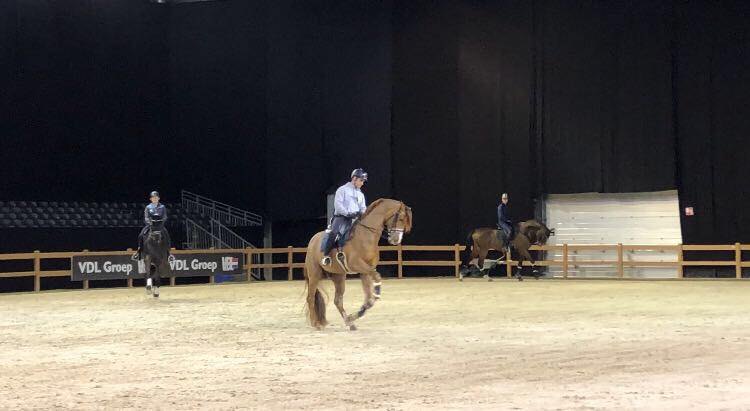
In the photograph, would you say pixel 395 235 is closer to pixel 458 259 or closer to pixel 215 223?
pixel 458 259

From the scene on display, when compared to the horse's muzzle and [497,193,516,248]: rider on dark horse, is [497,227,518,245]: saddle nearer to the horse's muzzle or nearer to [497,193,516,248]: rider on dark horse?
[497,193,516,248]: rider on dark horse

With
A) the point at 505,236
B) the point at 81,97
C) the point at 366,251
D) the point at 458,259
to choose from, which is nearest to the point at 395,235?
the point at 366,251

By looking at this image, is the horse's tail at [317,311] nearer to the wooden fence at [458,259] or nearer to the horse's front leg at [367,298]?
the horse's front leg at [367,298]

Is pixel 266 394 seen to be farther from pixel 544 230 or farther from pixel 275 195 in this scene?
pixel 275 195

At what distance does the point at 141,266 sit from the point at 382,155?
875 cm

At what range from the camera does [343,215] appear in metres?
12.2

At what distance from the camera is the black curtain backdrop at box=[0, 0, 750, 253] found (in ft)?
82.8

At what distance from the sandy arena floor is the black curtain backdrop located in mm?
9533

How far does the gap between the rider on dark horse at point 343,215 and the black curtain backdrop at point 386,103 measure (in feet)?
49.9

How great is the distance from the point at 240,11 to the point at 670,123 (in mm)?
13604

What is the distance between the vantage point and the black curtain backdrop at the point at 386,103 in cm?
2523

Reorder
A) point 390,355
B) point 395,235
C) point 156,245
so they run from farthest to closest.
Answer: point 156,245 → point 395,235 → point 390,355

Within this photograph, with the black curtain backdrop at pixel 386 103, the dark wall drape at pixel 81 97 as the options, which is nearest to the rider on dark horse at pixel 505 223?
the black curtain backdrop at pixel 386 103

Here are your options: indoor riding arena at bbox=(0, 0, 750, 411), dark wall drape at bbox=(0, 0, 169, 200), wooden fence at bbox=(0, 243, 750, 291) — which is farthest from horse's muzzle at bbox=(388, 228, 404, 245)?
dark wall drape at bbox=(0, 0, 169, 200)
